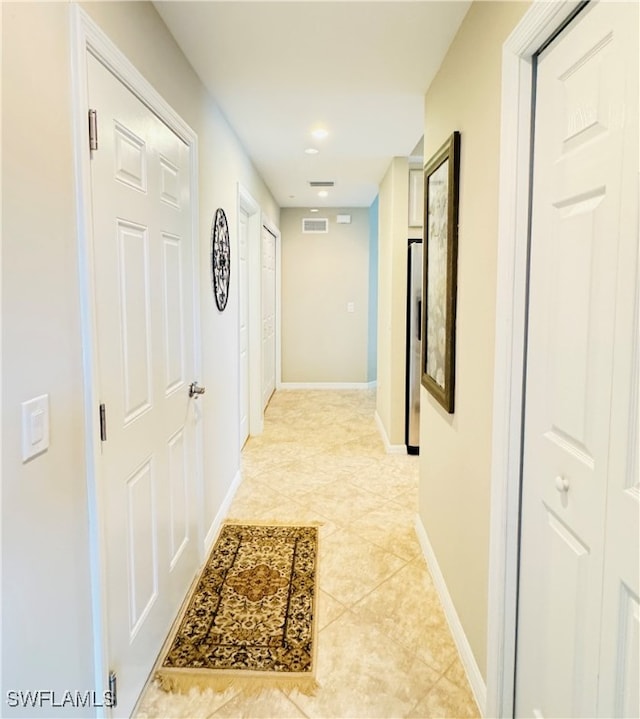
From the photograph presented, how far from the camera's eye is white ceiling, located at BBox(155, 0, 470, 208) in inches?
69.4

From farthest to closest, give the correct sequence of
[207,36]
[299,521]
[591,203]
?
1. [299,521]
2. [207,36]
3. [591,203]

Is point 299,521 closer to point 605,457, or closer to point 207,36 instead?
point 605,457

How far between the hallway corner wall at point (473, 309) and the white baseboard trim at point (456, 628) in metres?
0.04

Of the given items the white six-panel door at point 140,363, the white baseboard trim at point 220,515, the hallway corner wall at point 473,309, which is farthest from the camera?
the white baseboard trim at point 220,515

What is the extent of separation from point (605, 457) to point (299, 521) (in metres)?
2.19

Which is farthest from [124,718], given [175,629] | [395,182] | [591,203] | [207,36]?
[395,182]

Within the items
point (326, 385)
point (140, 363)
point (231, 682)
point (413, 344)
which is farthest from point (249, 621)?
point (326, 385)

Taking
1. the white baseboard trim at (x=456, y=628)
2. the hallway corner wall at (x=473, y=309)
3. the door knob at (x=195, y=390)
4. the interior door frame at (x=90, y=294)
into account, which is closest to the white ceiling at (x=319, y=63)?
the hallway corner wall at (x=473, y=309)

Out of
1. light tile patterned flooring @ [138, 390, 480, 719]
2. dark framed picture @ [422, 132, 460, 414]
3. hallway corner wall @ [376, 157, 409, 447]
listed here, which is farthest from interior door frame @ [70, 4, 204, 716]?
hallway corner wall @ [376, 157, 409, 447]

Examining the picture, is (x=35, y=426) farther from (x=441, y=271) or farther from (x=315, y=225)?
(x=315, y=225)

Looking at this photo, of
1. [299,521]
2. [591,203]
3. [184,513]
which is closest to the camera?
[591,203]

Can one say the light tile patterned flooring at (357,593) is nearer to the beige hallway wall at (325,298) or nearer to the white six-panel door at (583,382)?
the white six-panel door at (583,382)

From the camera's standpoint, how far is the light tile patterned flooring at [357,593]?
5.24ft

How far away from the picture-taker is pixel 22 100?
1003 millimetres
